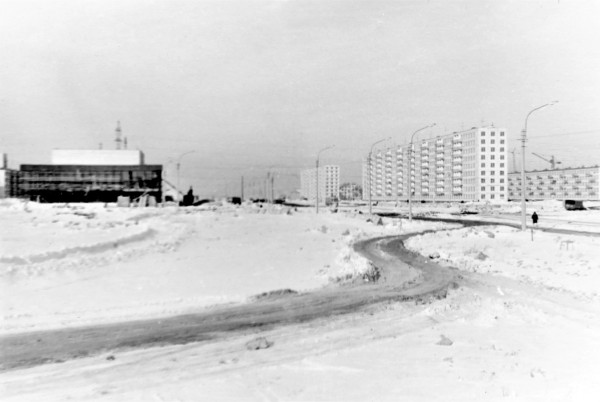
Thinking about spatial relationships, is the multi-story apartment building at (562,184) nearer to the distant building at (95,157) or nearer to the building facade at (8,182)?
the distant building at (95,157)

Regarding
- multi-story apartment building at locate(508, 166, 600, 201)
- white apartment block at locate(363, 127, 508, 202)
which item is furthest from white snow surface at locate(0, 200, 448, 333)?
multi-story apartment building at locate(508, 166, 600, 201)

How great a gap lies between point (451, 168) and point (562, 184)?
34175mm

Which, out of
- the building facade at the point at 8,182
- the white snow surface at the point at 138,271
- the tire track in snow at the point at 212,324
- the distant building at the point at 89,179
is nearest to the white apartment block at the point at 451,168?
the distant building at the point at 89,179

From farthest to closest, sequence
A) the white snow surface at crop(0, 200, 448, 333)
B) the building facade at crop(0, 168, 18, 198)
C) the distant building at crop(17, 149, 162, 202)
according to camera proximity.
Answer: the building facade at crop(0, 168, 18, 198), the distant building at crop(17, 149, 162, 202), the white snow surface at crop(0, 200, 448, 333)

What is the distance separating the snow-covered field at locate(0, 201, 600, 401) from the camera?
20.3ft

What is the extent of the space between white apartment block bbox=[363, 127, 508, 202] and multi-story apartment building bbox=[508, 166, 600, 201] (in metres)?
22.2

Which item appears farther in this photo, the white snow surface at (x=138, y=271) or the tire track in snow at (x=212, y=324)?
the white snow surface at (x=138, y=271)

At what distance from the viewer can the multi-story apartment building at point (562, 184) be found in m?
122

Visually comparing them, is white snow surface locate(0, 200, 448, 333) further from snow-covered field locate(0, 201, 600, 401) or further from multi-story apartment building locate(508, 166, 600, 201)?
multi-story apartment building locate(508, 166, 600, 201)

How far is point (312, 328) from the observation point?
9.18m

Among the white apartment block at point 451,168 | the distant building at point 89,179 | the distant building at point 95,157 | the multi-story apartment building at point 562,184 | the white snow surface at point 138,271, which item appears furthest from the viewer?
the multi-story apartment building at point 562,184

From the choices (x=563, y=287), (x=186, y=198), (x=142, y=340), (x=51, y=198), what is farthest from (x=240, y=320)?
(x=51, y=198)

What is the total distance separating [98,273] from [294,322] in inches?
315

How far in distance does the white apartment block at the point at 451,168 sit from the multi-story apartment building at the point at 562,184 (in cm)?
2218
